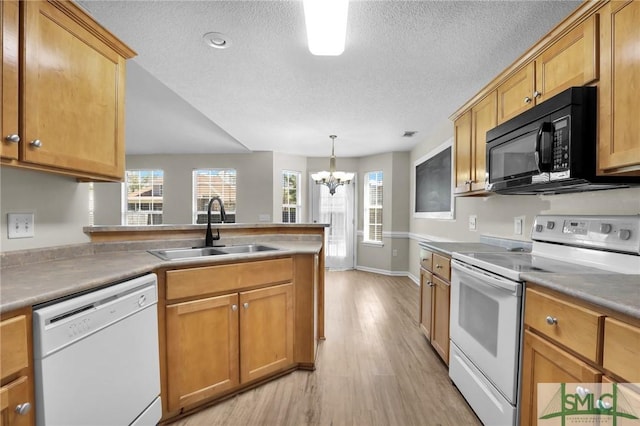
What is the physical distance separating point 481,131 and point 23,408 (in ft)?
9.44

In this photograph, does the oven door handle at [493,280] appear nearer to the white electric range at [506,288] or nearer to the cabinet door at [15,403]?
the white electric range at [506,288]

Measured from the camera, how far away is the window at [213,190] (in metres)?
6.14

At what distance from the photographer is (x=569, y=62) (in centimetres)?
147

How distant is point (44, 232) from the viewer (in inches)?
62.3

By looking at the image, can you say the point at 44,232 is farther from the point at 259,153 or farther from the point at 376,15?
the point at 259,153

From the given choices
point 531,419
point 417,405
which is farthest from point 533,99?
point 417,405

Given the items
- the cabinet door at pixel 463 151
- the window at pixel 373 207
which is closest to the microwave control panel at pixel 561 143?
the cabinet door at pixel 463 151

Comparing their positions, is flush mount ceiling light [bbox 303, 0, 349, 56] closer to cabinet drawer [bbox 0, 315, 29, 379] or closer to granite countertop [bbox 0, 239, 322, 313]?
granite countertop [bbox 0, 239, 322, 313]

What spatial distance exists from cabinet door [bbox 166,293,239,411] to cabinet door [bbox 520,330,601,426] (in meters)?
1.53

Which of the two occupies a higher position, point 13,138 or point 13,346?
point 13,138

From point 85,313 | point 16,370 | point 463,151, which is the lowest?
point 16,370

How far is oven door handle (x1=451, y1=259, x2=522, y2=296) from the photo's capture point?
1342mm

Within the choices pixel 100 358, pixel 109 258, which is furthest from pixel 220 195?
pixel 100 358

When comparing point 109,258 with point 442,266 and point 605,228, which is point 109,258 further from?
point 605,228
